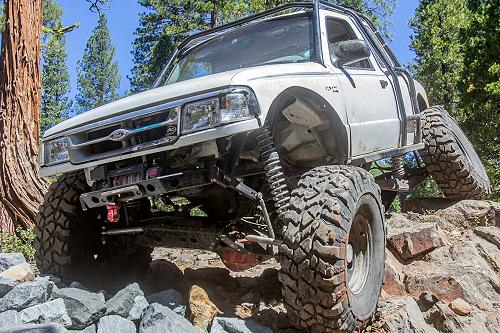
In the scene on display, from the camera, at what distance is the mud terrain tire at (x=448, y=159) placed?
6.10m

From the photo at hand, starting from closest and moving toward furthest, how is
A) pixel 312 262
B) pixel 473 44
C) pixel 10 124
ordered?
pixel 312 262 < pixel 10 124 < pixel 473 44

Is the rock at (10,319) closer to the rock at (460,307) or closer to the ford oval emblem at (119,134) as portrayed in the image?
the ford oval emblem at (119,134)

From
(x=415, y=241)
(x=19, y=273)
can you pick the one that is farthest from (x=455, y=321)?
(x=19, y=273)

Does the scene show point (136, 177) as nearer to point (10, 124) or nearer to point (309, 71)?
point (309, 71)

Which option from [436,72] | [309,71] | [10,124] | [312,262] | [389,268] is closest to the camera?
[312,262]

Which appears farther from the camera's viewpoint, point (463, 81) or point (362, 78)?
point (463, 81)

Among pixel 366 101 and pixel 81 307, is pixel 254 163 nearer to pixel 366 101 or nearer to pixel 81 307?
pixel 366 101

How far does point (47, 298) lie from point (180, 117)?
1482 mm

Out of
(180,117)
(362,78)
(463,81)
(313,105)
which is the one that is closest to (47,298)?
(180,117)

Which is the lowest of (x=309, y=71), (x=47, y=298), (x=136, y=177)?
(x=47, y=298)

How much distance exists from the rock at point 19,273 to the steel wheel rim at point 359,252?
7.40 feet

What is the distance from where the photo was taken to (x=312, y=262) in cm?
302

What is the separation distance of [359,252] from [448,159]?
287 cm

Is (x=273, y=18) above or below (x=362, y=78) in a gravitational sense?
above
